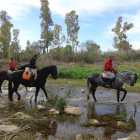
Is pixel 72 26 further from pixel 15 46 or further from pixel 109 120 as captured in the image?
pixel 109 120

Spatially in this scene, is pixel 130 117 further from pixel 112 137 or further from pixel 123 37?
pixel 123 37

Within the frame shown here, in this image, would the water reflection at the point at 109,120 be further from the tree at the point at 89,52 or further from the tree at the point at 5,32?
the tree at the point at 5,32

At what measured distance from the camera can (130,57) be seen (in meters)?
28.5

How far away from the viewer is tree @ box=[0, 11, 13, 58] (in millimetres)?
32291

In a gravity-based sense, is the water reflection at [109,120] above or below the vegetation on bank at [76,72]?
below

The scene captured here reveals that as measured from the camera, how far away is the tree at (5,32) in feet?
106

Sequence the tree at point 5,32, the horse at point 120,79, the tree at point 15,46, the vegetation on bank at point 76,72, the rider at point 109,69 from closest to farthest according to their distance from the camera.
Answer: the rider at point 109,69, the horse at point 120,79, the vegetation on bank at point 76,72, the tree at point 15,46, the tree at point 5,32

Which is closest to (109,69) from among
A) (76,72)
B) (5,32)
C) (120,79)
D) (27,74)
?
(120,79)

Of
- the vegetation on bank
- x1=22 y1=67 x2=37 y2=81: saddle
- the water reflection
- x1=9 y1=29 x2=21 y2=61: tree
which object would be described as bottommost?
the water reflection

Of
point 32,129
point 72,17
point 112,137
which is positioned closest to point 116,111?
point 112,137

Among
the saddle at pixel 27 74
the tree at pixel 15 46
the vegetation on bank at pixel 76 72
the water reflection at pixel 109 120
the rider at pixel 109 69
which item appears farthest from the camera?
the tree at pixel 15 46

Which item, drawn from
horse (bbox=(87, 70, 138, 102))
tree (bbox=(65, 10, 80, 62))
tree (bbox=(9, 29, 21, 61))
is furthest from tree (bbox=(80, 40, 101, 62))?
horse (bbox=(87, 70, 138, 102))

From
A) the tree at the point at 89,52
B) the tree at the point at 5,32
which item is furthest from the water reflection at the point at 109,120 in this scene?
the tree at the point at 5,32

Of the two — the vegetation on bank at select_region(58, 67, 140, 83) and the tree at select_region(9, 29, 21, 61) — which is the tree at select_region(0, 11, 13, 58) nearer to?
the tree at select_region(9, 29, 21, 61)
